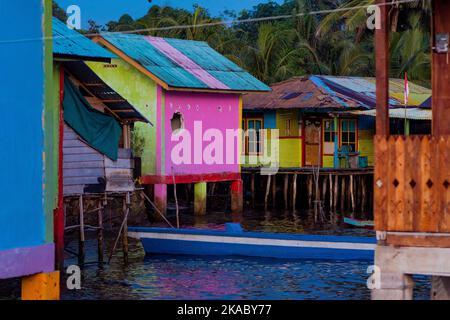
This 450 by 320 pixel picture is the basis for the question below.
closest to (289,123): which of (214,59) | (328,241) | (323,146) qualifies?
(323,146)

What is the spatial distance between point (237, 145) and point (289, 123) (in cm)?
358

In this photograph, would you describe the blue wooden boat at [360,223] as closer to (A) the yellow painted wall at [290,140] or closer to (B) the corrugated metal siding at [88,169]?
(A) the yellow painted wall at [290,140]

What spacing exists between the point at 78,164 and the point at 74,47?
277 centimetres

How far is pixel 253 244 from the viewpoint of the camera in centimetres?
2361

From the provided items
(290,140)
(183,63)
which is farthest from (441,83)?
(290,140)

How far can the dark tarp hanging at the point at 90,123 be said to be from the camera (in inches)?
813

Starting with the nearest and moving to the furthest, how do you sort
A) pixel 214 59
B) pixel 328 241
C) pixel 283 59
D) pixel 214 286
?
pixel 214 286 < pixel 328 241 < pixel 214 59 < pixel 283 59

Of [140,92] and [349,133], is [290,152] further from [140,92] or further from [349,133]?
[140,92]

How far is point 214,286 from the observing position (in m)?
20.7

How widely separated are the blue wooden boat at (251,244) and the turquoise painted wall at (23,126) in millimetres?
10802

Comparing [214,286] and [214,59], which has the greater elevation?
[214,59]

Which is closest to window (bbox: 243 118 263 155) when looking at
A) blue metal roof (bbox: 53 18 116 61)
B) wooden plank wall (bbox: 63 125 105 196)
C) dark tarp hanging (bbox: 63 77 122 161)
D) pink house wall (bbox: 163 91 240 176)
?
pink house wall (bbox: 163 91 240 176)

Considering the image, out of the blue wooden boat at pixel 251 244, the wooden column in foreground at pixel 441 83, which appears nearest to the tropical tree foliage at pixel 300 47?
the blue wooden boat at pixel 251 244
